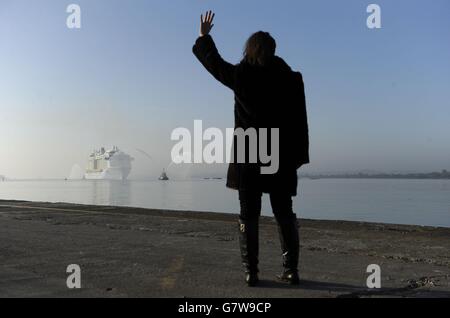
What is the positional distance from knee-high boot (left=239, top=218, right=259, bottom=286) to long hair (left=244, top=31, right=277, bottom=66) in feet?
3.97

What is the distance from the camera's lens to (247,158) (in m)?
3.82

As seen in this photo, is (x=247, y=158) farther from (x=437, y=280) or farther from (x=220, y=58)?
(x=437, y=280)

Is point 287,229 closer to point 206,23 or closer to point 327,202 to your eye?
point 206,23

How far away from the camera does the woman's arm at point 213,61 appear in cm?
383

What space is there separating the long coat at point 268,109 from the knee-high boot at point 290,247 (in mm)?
233

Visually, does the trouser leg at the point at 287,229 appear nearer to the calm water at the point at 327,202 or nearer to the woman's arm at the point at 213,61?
the woman's arm at the point at 213,61

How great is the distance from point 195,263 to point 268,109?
1690mm

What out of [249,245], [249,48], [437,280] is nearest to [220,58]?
[249,48]
